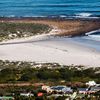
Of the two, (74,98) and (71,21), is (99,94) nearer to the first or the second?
(74,98)

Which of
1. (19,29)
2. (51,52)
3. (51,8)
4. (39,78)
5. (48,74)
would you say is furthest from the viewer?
(51,8)

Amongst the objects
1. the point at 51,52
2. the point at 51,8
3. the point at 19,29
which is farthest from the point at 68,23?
the point at 51,52

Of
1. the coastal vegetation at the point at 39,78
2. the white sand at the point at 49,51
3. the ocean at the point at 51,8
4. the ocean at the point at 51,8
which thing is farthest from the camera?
the ocean at the point at 51,8

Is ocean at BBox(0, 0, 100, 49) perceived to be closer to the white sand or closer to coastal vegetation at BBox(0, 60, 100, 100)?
the white sand

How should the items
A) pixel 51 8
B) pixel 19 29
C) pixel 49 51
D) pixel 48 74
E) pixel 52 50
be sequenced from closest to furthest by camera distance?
pixel 48 74
pixel 49 51
pixel 52 50
pixel 19 29
pixel 51 8

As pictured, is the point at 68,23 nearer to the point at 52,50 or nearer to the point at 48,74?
the point at 52,50

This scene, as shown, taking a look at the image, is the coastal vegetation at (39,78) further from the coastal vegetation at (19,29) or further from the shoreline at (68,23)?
the shoreline at (68,23)

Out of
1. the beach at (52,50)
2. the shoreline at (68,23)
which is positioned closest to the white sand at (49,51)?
the beach at (52,50)
